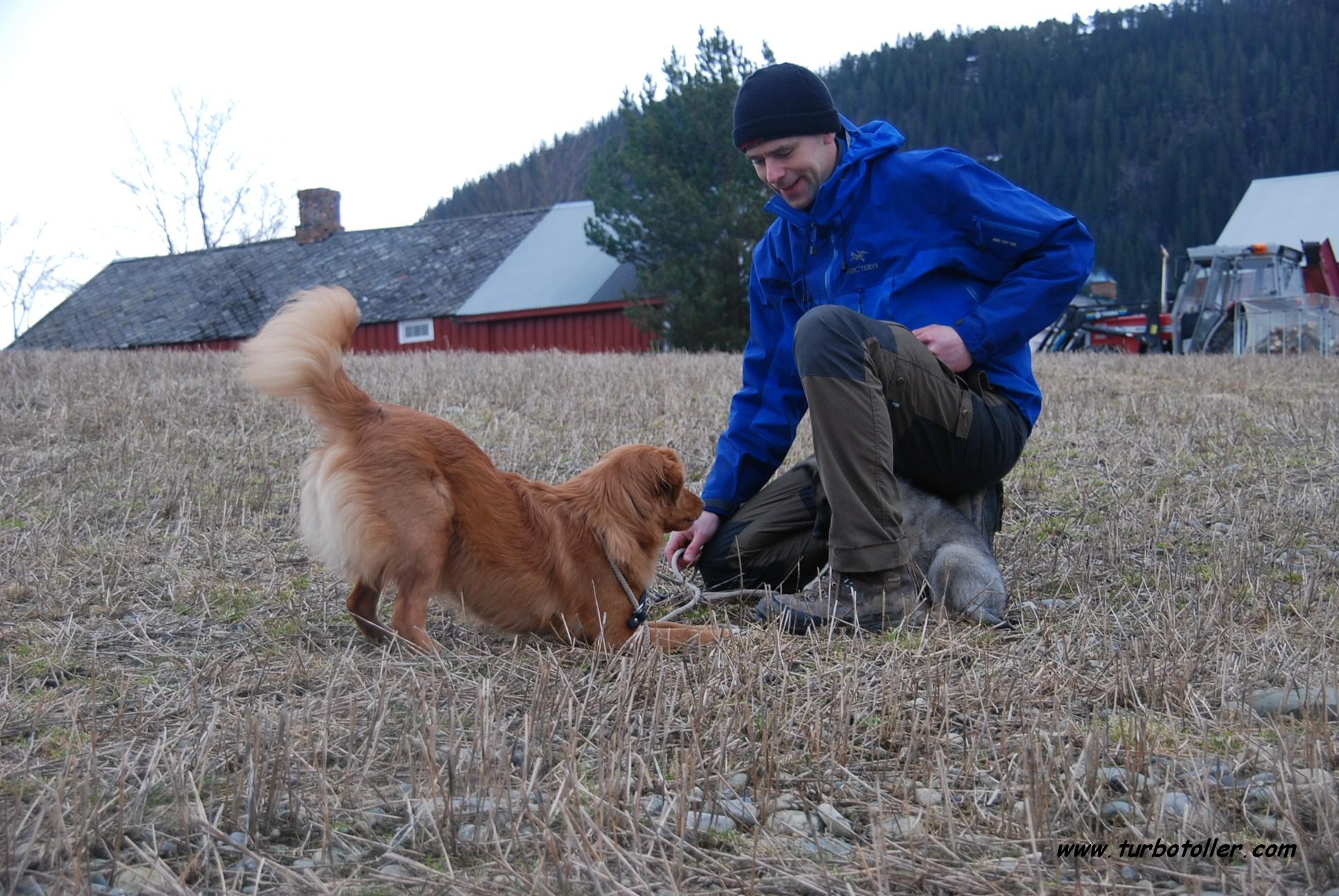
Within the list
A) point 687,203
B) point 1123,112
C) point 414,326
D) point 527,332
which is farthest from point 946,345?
point 1123,112

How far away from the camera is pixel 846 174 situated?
404 cm

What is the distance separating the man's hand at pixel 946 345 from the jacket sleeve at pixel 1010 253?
33 mm

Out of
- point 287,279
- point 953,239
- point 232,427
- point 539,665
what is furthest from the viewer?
point 287,279

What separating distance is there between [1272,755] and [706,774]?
3.73 feet

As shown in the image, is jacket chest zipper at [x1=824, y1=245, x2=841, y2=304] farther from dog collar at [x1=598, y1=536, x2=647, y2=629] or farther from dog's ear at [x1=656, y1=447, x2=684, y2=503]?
dog collar at [x1=598, y1=536, x2=647, y2=629]

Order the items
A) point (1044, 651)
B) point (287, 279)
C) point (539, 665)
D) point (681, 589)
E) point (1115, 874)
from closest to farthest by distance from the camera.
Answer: point (1115, 874)
point (539, 665)
point (1044, 651)
point (681, 589)
point (287, 279)

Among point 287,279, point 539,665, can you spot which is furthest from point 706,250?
point 539,665

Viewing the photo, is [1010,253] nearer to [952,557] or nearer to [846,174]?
[846,174]

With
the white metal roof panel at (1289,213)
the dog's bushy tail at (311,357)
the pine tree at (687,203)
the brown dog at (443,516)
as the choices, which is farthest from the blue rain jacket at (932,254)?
the white metal roof panel at (1289,213)

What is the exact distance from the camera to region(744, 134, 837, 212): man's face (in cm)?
398

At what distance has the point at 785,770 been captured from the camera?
2398mm

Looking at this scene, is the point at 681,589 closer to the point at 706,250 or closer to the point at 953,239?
the point at 953,239

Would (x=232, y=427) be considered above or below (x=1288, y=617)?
above

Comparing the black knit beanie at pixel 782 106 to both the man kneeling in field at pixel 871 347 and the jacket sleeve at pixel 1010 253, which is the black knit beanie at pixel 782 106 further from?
the jacket sleeve at pixel 1010 253
